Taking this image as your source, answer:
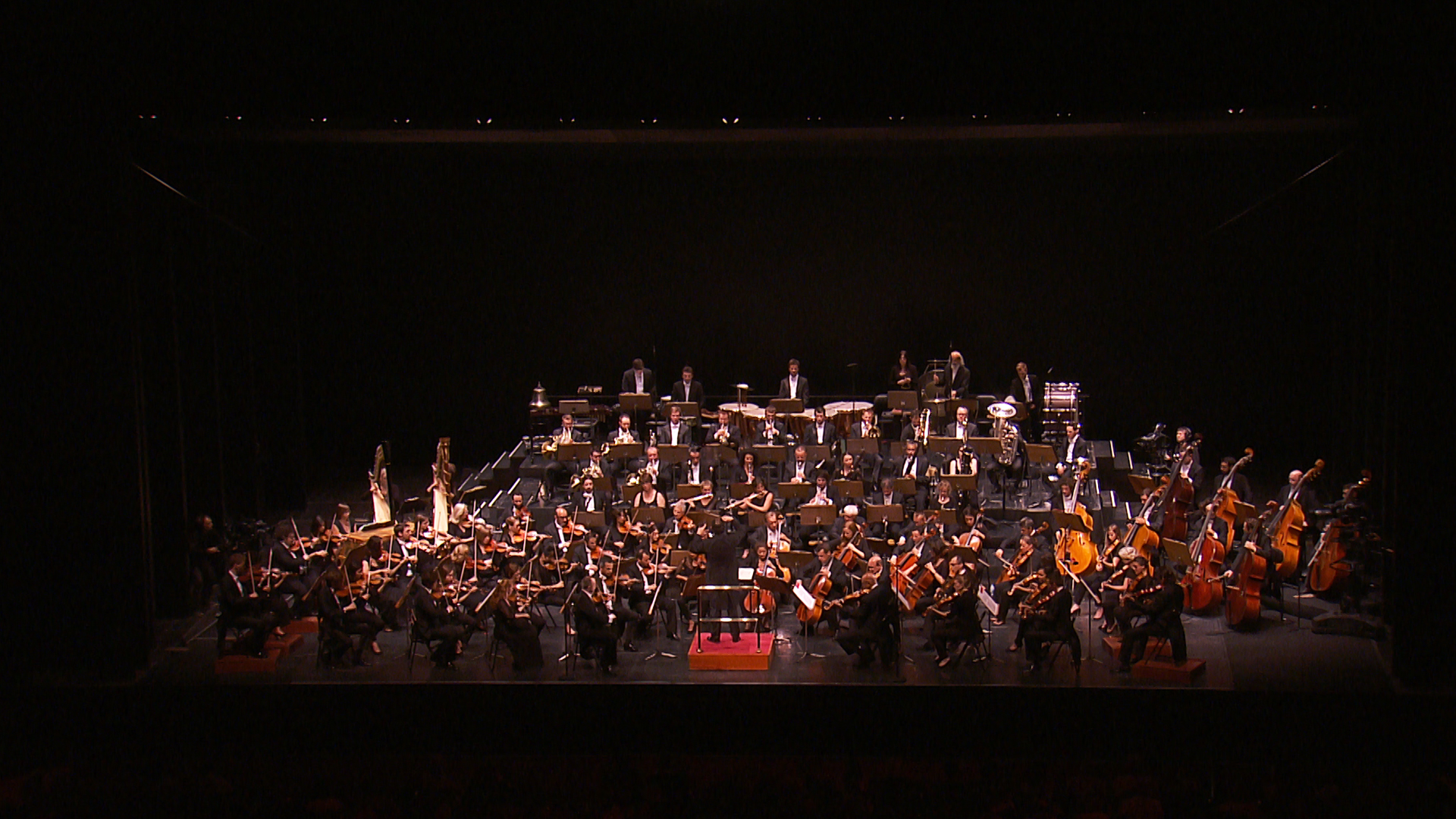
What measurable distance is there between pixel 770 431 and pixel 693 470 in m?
1.06

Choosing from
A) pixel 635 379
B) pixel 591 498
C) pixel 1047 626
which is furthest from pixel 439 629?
pixel 635 379

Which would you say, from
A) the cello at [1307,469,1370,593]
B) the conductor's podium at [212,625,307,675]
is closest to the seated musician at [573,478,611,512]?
the conductor's podium at [212,625,307,675]

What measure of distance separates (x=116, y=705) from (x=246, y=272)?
624 centimetres

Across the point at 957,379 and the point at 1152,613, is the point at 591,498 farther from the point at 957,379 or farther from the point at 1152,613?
the point at 1152,613

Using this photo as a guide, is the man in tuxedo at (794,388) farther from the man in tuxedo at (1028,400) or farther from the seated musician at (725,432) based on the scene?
the man in tuxedo at (1028,400)

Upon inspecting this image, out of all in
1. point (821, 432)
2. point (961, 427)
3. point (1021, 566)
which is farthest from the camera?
point (821, 432)

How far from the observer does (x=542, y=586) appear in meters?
10.4

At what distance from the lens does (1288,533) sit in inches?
428

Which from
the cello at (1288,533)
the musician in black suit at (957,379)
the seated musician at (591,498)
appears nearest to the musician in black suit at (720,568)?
the seated musician at (591,498)

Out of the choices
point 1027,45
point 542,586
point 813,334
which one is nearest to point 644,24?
point 1027,45

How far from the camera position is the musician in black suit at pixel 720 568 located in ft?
34.2

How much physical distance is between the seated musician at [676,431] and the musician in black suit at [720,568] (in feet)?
7.04

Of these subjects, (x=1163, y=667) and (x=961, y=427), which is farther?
(x=961, y=427)

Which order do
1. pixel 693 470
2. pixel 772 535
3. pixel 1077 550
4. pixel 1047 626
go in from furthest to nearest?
pixel 693 470 → pixel 772 535 → pixel 1077 550 → pixel 1047 626
